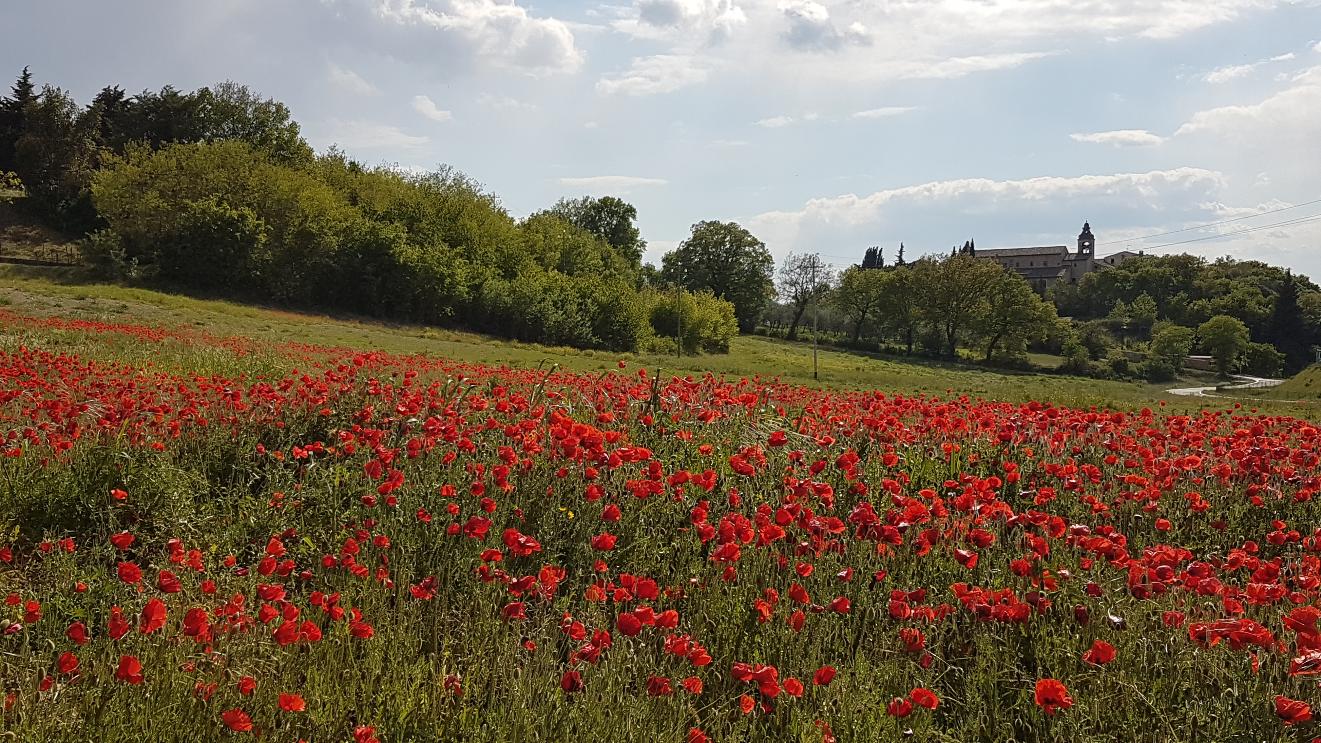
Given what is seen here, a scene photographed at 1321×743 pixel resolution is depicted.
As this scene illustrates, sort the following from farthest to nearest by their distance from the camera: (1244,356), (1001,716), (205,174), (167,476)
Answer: (1244,356) < (205,174) < (167,476) < (1001,716)

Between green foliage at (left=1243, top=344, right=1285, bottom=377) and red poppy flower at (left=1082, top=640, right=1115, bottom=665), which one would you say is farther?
green foliage at (left=1243, top=344, right=1285, bottom=377)

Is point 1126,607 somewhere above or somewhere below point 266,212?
below

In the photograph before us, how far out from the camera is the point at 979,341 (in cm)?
9281

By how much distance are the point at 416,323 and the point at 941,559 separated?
5564cm

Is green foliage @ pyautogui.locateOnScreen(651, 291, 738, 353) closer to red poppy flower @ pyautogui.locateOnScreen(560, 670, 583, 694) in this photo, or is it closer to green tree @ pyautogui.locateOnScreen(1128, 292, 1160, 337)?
red poppy flower @ pyautogui.locateOnScreen(560, 670, 583, 694)

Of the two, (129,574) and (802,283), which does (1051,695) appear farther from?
(802,283)

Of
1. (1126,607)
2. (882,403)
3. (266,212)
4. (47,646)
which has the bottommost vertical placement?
(47,646)

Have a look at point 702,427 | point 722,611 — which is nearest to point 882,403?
point 702,427

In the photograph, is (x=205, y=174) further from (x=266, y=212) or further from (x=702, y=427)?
(x=702, y=427)

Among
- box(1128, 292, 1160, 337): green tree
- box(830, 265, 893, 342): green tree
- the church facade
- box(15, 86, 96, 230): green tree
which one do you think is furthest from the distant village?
box(15, 86, 96, 230): green tree

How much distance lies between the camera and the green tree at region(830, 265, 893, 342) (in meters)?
98.8

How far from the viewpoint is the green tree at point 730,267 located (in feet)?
321

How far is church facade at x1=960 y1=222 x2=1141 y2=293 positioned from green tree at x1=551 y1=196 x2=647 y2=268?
325ft

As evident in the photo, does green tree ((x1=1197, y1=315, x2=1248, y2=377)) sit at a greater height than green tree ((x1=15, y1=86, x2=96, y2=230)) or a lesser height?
lesser
